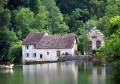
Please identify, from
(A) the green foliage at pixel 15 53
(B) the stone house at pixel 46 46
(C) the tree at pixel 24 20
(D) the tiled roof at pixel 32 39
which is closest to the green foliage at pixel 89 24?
(C) the tree at pixel 24 20

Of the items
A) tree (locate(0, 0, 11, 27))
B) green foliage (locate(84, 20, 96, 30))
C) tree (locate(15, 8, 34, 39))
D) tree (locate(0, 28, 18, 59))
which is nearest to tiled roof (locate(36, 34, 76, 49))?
tree (locate(0, 28, 18, 59))

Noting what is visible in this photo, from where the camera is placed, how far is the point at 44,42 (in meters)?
72.5

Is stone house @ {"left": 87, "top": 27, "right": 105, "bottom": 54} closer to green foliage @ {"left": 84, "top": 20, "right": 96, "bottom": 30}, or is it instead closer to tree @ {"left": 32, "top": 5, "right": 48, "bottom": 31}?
green foliage @ {"left": 84, "top": 20, "right": 96, "bottom": 30}

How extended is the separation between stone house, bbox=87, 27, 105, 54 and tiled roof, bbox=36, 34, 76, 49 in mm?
3931

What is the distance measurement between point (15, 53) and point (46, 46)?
473cm

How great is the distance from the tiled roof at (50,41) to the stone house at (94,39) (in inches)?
152

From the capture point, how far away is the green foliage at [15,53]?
2827 inches

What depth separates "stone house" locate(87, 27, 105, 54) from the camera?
242ft

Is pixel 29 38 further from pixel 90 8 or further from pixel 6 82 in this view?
pixel 6 82

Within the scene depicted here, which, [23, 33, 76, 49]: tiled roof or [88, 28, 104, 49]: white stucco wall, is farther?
[88, 28, 104, 49]: white stucco wall

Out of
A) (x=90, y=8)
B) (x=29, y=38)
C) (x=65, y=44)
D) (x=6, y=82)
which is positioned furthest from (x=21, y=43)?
(x=6, y=82)

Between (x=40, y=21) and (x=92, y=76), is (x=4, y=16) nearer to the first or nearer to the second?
(x=40, y=21)

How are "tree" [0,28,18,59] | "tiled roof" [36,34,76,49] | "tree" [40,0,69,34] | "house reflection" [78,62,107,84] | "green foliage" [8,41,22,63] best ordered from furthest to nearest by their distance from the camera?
"tree" [40,0,69,34], "tree" [0,28,18,59], "green foliage" [8,41,22,63], "tiled roof" [36,34,76,49], "house reflection" [78,62,107,84]

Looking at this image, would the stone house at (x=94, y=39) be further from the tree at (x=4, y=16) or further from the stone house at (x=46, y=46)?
the tree at (x=4, y=16)
